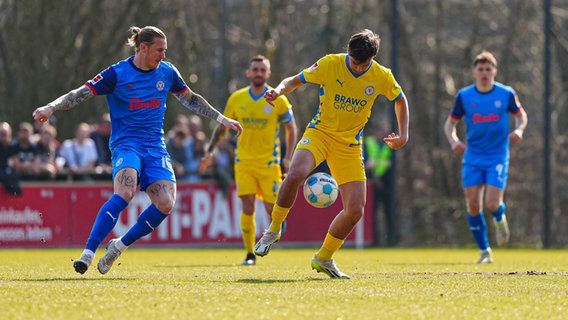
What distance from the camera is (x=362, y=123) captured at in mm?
9719

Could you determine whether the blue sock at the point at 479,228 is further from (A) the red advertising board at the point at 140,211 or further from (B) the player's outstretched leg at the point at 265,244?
(A) the red advertising board at the point at 140,211

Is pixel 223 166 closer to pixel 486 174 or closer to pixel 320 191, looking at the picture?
pixel 486 174

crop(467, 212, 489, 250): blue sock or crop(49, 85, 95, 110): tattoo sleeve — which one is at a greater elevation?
crop(49, 85, 95, 110): tattoo sleeve

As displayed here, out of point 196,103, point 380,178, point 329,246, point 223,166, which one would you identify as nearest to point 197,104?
point 196,103

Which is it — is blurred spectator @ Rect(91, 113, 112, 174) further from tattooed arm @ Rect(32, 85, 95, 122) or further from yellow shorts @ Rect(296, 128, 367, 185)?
yellow shorts @ Rect(296, 128, 367, 185)

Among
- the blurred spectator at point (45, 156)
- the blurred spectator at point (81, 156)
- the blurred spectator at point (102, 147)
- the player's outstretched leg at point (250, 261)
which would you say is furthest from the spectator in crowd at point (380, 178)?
the player's outstretched leg at point (250, 261)

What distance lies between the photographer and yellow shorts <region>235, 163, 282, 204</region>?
13.0 meters

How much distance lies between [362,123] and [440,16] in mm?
17791

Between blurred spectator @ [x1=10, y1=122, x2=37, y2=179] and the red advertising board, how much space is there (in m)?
0.26

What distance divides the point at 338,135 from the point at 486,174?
15.3ft

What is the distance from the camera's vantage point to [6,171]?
58.8 feet

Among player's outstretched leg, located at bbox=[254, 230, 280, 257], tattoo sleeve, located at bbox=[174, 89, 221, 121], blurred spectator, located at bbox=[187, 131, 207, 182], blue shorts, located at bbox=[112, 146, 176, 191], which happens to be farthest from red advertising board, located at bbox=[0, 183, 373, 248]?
player's outstretched leg, located at bbox=[254, 230, 280, 257]

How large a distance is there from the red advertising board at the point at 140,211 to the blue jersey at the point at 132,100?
893 cm

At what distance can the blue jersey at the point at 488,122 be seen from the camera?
13812mm
